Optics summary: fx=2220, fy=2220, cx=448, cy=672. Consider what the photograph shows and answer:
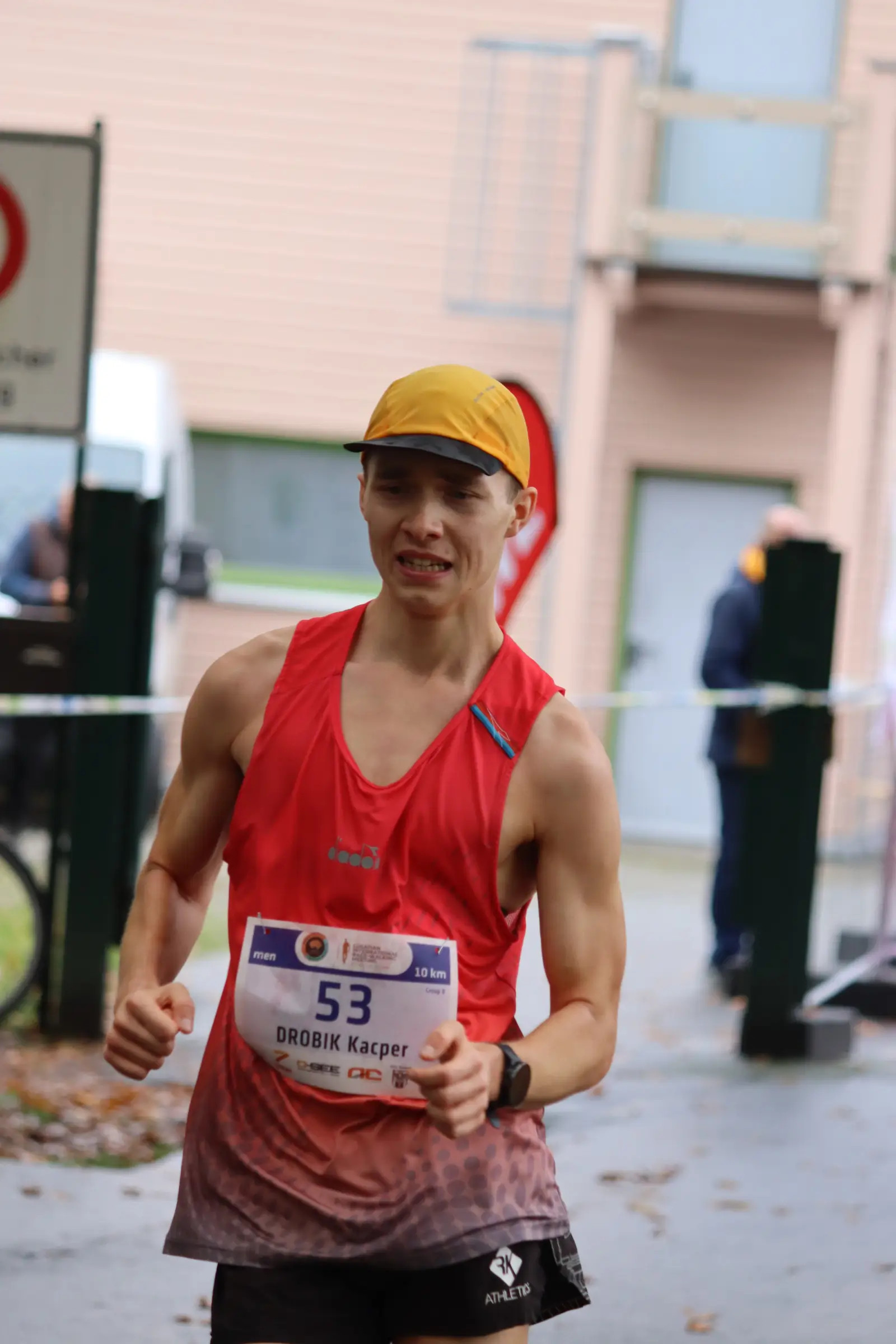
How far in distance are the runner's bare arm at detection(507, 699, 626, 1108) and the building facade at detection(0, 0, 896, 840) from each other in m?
13.7

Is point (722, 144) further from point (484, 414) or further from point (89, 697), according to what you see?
point (484, 414)

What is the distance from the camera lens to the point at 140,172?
1725 centimetres

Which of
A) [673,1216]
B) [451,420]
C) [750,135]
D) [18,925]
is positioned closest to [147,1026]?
→ [451,420]

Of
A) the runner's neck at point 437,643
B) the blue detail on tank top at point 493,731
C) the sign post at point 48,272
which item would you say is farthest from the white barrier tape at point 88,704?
the blue detail on tank top at point 493,731

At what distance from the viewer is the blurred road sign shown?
7238mm

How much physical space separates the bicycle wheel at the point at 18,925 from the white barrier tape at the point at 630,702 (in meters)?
0.54

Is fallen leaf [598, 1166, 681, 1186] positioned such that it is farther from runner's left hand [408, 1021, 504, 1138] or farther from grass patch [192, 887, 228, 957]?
runner's left hand [408, 1021, 504, 1138]

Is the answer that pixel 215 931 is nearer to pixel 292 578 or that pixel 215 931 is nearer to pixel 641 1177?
pixel 641 1177

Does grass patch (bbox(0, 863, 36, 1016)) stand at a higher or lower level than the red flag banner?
lower

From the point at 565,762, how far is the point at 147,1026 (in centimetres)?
58

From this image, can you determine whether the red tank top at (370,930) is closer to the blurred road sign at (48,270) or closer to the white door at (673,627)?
the blurred road sign at (48,270)

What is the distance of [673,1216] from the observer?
19.3 ft

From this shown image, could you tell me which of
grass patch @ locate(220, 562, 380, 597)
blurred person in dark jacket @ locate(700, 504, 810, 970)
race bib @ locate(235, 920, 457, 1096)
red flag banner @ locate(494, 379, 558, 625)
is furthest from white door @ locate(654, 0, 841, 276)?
race bib @ locate(235, 920, 457, 1096)

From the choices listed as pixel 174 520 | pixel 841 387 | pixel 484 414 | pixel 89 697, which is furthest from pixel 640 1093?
pixel 841 387
